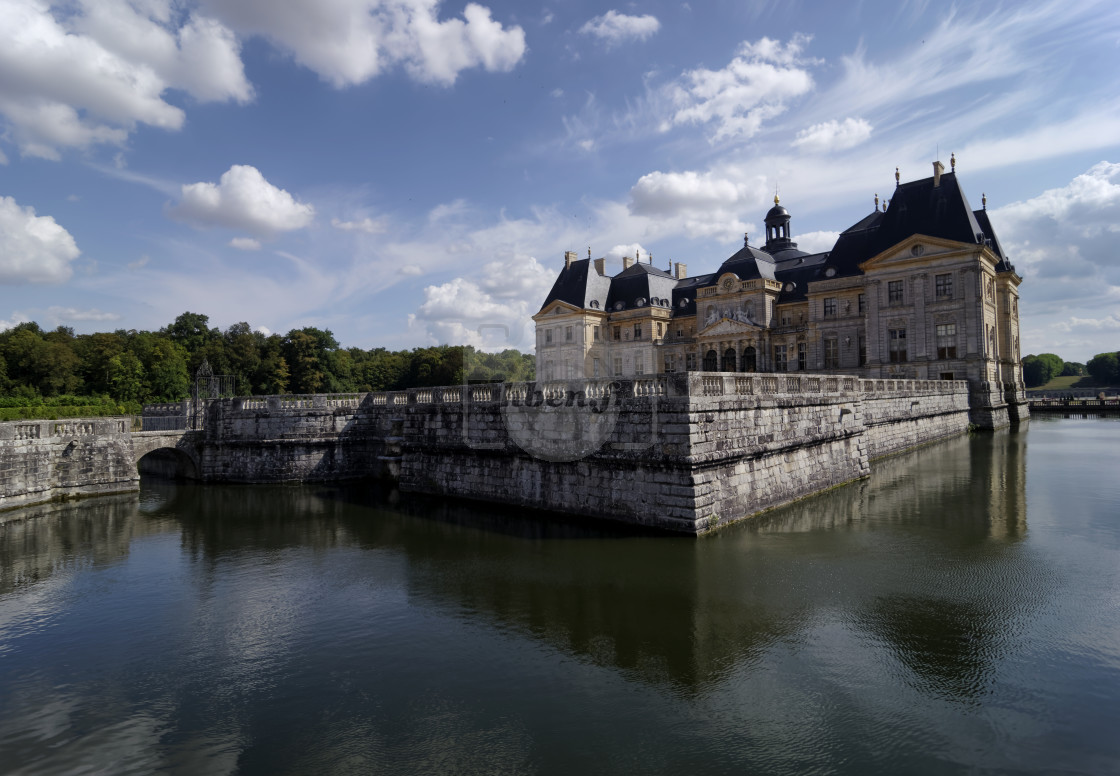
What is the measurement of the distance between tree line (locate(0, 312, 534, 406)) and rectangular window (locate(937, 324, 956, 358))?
29.0 metres

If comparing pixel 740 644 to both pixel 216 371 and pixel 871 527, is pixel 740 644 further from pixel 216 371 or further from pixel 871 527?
pixel 216 371

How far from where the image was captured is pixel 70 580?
11891mm

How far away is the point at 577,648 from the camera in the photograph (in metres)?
8.20

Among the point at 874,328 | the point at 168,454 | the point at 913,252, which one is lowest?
the point at 168,454

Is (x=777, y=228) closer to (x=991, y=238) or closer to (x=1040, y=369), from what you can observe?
(x=991, y=238)

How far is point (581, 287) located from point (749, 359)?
17313 millimetres

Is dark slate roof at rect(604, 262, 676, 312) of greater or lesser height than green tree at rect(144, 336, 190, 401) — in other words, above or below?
above

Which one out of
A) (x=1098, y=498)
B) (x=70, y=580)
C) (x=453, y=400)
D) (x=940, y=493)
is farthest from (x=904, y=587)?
(x=70, y=580)

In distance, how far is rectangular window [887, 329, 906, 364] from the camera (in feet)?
138

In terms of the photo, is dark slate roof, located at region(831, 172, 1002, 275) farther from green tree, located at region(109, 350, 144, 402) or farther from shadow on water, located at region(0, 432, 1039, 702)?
green tree, located at region(109, 350, 144, 402)

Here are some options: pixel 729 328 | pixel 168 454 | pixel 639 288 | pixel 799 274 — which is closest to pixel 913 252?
pixel 799 274

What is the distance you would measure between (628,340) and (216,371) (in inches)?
1674

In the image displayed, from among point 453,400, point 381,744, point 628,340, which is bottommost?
point 381,744

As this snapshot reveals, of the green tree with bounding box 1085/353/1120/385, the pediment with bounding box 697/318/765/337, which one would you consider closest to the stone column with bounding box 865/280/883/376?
the pediment with bounding box 697/318/765/337
